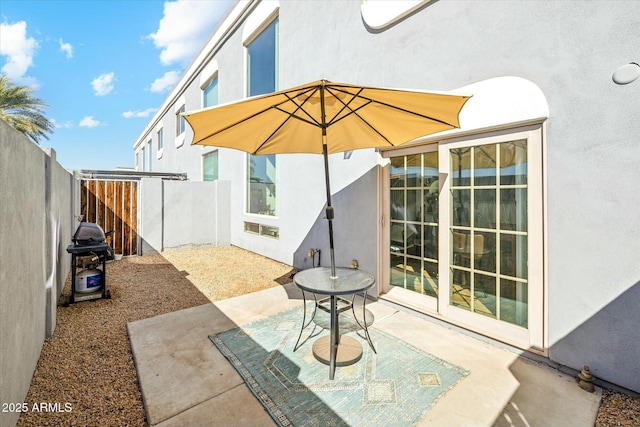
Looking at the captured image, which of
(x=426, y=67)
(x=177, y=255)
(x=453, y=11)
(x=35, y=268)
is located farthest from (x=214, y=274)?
(x=453, y=11)

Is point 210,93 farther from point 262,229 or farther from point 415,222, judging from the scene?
point 415,222

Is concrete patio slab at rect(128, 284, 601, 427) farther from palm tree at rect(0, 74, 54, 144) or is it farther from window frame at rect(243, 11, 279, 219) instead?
palm tree at rect(0, 74, 54, 144)

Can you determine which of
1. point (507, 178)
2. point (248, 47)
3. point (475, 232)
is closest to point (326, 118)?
A: point (507, 178)

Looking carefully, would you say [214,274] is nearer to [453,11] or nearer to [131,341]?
[131,341]

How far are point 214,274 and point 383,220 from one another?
3.98 meters

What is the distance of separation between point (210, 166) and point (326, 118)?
951cm

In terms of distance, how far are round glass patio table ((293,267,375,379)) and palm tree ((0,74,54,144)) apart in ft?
46.5

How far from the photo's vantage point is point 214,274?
633 cm

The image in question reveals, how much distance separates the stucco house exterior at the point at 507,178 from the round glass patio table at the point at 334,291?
1360mm

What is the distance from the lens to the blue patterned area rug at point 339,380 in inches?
87.0

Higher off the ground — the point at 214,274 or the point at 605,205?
the point at 605,205

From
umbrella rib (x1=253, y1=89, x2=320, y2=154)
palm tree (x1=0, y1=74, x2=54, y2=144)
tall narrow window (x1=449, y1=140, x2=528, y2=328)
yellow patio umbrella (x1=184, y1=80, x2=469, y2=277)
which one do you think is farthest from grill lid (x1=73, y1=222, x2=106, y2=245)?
palm tree (x1=0, y1=74, x2=54, y2=144)

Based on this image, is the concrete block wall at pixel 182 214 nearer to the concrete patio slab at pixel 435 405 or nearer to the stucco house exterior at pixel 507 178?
the stucco house exterior at pixel 507 178

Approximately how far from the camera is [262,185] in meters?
8.22
